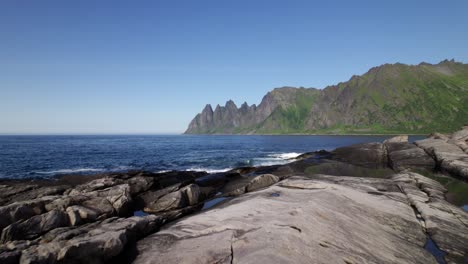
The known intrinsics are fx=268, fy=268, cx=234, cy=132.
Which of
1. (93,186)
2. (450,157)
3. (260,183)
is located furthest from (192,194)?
(450,157)

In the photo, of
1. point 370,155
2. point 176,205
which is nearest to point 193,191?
point 176,205

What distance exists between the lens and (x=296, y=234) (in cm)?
1362

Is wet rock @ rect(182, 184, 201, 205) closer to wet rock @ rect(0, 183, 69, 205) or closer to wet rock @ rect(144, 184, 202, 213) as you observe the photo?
wet rock @ rect(144, 184, 202, 213)

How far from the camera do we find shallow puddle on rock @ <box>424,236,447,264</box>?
15000mm

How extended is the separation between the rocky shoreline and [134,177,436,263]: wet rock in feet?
0.21

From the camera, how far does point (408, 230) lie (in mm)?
17969

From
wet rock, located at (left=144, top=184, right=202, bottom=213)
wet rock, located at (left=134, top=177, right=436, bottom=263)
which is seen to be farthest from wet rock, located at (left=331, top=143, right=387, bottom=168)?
wet rock, located at (left=144, top=184, right=202, bottom=213)

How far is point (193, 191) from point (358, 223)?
1603 centimetres

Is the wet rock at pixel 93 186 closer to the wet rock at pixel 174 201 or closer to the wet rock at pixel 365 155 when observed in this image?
the wet rock at pixel 174 201

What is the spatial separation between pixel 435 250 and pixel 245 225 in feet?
37.6

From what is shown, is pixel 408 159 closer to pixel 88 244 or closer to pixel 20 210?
pixel 88 244

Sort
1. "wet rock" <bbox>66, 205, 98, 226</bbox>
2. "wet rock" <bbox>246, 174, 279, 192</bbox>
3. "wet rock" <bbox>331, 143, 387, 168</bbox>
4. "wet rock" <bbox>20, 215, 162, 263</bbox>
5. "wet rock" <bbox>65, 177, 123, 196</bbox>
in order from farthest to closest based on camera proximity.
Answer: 1. "wet rock" <bbox>331, 143, 387, 168</bbox>
2. "wet rock" <bbox>246, 174, 279, 192</bbox>
3. "wet rock" <bbox>65, 177, 123, 196</bbox>
4. "wet rock" <bbox>66, 205, 98, 226</bbox>
5. "wet rock" <bbox>20, 215, 162, 263</bbox>

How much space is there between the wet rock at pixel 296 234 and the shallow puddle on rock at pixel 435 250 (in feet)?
1.42

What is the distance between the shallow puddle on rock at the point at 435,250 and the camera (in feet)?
49.2
